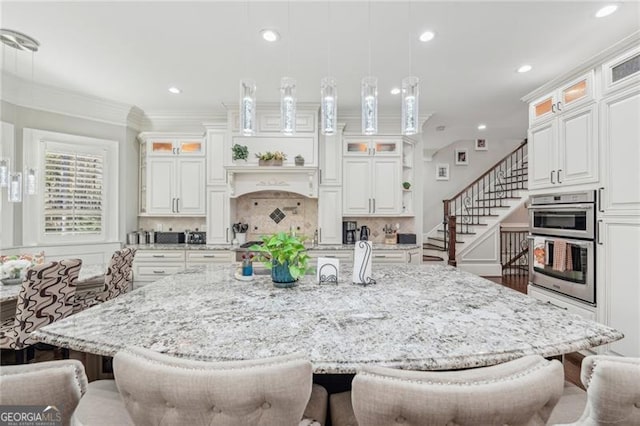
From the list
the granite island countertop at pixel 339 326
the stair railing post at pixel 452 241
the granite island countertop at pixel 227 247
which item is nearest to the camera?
the granite island countertop at pixel 339 326

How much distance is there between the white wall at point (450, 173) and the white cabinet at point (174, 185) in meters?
5.40

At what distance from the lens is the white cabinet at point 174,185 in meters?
4.46

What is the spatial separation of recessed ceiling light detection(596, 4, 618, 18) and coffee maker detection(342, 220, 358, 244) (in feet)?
10.9

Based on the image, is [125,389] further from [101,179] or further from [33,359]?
[101,179]

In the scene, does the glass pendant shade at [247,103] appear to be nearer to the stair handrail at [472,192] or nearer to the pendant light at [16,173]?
the pendant light at [16,173]

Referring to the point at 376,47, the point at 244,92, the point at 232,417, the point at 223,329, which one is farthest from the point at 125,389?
the point at 376,47

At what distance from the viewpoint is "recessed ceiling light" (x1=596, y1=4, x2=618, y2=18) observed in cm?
224

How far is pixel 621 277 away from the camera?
2301 millimetres

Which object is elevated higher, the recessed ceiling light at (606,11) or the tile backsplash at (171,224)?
the recessed ceiling light at (606,11)

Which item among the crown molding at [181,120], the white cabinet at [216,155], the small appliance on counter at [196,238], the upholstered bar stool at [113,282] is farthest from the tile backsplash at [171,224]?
the upholstered bar stool at [113,282]

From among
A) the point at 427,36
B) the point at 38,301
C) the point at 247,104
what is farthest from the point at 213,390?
the point at 427,36

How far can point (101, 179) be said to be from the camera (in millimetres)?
4152

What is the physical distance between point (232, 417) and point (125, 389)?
0.29 meters

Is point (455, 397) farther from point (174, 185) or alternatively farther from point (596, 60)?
point (174, 185)
